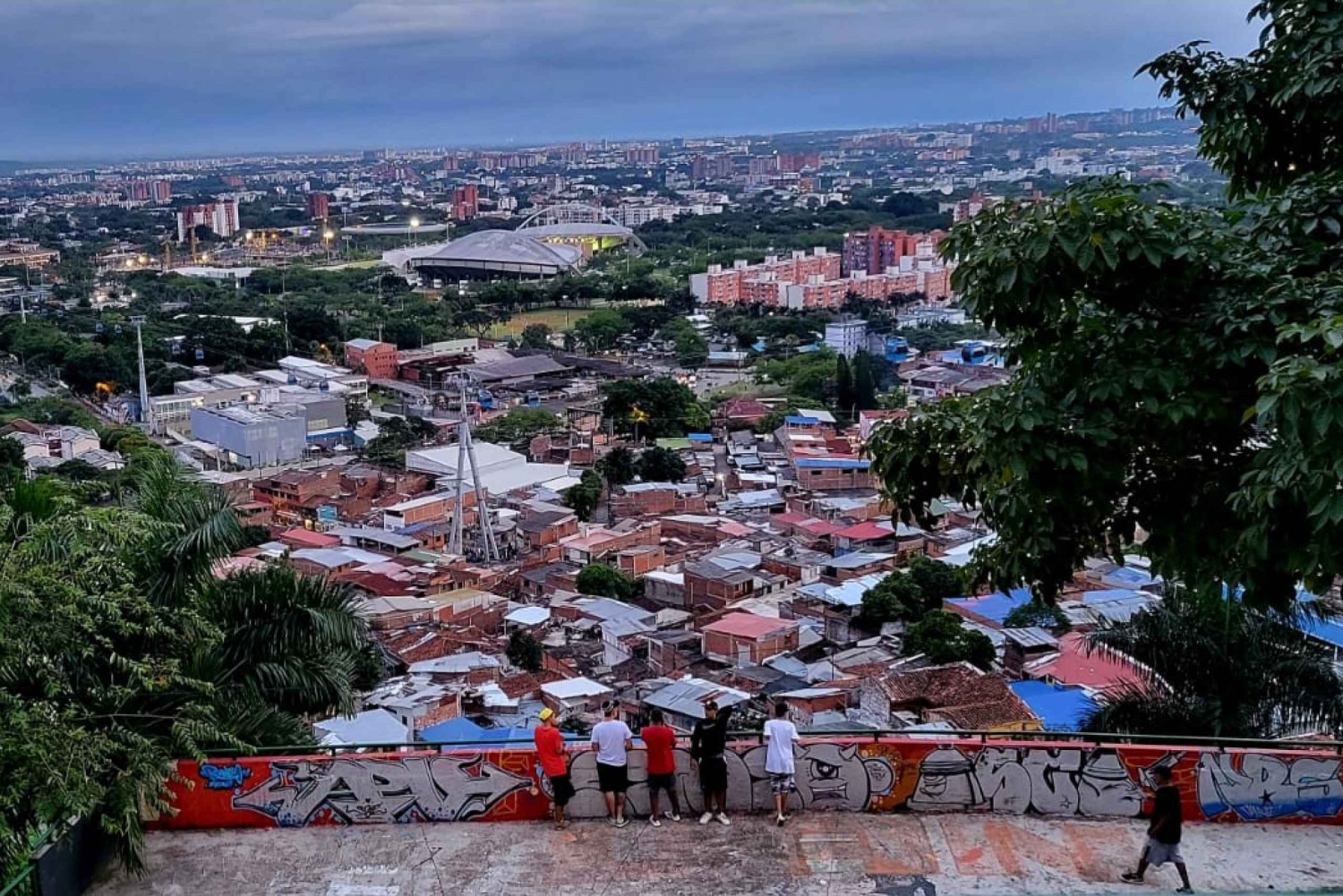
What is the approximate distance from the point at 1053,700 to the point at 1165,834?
5981 millimetres

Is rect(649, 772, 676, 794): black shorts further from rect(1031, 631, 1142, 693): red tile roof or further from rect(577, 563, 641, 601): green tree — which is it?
rect(577, 563, 641, 601): green tree

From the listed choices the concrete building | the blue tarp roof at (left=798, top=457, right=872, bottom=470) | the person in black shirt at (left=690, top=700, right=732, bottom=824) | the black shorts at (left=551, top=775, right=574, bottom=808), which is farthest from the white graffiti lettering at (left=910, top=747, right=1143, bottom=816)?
the concrete building

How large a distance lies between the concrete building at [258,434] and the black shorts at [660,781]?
1911cm

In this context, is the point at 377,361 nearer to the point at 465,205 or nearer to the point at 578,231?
the point at 578,231

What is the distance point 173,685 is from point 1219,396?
250 cm

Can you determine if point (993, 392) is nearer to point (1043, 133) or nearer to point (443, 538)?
point (443, 538)

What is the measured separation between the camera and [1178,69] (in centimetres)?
319

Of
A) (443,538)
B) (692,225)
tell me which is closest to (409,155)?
(692,225)

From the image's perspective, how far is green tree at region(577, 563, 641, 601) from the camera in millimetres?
13047

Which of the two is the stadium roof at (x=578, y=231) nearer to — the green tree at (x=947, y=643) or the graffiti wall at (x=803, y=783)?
the green tree at (x=947, y=643)

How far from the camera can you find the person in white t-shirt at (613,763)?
3.21 metres

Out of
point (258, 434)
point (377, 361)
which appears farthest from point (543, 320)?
point (258, 434)

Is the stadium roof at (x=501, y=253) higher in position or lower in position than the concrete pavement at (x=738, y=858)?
lower

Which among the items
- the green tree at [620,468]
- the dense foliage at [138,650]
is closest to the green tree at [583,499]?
the green tree at [620,468]
